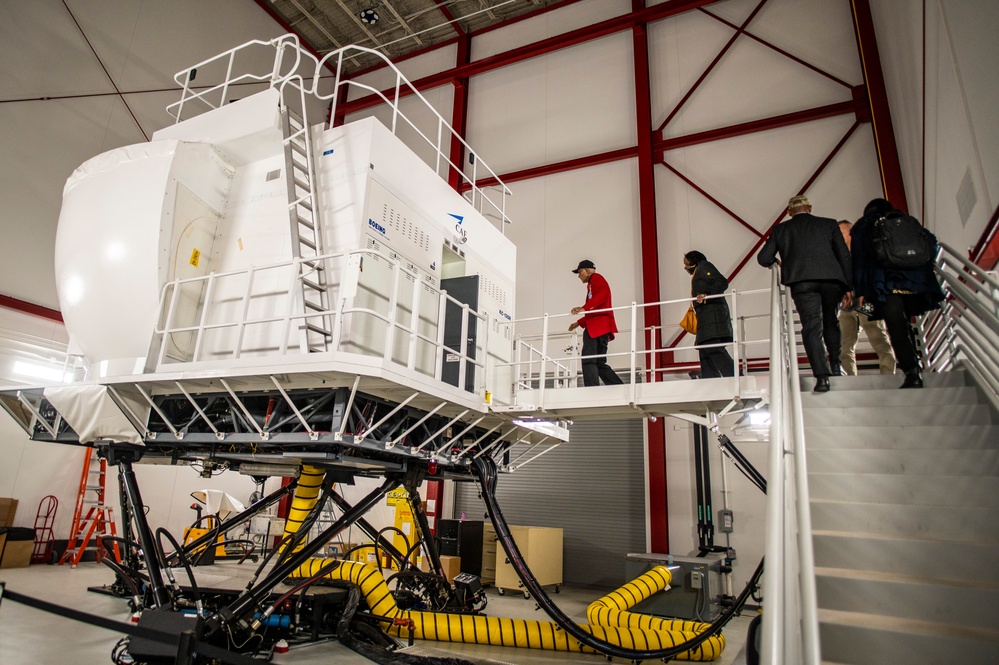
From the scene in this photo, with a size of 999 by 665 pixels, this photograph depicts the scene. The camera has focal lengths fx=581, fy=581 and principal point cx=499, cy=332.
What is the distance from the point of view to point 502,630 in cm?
827

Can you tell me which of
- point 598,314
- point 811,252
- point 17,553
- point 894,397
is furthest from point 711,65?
point 17,553

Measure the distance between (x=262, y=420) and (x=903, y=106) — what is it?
12953mm

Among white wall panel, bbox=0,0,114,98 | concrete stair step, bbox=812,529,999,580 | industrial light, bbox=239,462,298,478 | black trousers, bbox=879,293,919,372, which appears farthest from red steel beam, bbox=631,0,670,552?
white wall panel, bbox=0,0,114,98

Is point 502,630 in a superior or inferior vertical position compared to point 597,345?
inferior

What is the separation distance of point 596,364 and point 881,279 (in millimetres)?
3630

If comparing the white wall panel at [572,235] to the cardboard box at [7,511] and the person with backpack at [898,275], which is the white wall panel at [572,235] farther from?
the cardboard box at [7,511]

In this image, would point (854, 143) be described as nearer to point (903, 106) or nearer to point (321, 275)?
point (903, 106)

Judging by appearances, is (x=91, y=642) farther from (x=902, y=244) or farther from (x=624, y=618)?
(x=902, y=244)

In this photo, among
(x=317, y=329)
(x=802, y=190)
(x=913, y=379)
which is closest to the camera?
(x=913, y=379)

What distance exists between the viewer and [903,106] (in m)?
11.5

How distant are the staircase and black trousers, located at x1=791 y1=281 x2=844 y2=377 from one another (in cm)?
37

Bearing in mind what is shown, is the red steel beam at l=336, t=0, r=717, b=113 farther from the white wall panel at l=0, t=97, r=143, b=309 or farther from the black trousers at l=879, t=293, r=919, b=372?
the black trousers at l=879, t=293, r=919, b=372

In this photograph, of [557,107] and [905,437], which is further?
[557,107]

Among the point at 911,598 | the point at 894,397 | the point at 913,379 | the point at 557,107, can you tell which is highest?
the point at 557,107
